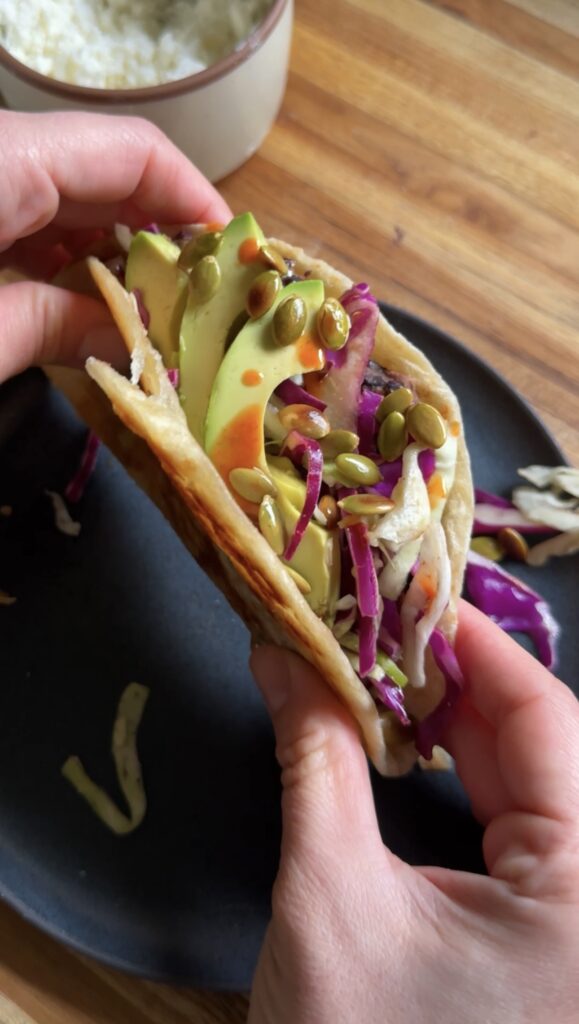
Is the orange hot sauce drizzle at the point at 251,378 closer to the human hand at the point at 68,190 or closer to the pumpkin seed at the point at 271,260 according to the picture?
the pumpkin seed at the point at 271,260

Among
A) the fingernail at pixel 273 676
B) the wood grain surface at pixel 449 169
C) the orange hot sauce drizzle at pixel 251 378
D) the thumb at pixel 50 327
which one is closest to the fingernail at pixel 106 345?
the thumb at pixel 50 327

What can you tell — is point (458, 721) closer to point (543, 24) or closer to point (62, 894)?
point (62, 894)

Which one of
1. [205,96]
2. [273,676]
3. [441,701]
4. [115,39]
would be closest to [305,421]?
[273,676]

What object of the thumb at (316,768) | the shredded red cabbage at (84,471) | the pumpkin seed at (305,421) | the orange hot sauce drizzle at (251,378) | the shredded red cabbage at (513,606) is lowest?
the shredded red cabbage at (513,606)

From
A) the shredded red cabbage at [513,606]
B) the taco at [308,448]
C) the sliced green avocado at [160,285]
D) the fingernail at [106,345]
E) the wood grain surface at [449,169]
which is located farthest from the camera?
the wood grain surface at [449,169]

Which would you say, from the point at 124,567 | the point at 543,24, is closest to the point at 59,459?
the point at 124,567

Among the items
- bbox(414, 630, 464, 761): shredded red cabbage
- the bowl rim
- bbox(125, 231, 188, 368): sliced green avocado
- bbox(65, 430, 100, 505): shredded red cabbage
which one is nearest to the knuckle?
bbox(414, 630, 464, 761): shredded red cabbage

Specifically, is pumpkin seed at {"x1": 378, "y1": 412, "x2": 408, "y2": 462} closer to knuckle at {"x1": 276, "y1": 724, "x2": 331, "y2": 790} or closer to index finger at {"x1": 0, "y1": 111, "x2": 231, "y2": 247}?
knuckle at {"x1": 276, "y1": 724, "x2": 331, "y2": 790}
